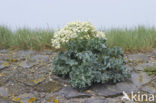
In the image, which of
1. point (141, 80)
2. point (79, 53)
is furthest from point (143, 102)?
point (79, 53)

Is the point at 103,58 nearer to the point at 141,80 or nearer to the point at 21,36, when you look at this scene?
the point at 141,80

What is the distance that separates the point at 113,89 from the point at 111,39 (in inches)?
85.7

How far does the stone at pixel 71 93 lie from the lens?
4.45 m

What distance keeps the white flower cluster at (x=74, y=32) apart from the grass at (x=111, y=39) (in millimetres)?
1231

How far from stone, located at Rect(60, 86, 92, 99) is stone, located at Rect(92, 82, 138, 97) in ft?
0.81

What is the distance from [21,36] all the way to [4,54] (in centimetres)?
77

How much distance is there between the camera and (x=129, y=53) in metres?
6.27

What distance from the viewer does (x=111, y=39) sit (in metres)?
6.50

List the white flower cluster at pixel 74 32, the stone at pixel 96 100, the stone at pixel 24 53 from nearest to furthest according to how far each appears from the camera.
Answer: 1. the stone at pixel 96 100
2. the white flower cluster at pixel 74 32
3. the stone at pixel 24 53

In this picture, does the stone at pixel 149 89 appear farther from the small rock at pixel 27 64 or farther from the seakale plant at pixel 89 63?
the small rock at pixel 27 64

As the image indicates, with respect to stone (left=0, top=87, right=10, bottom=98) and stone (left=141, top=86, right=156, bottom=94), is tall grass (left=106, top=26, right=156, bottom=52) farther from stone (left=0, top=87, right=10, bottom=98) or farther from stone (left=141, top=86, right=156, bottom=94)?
stone (left=0, top=87, right=10, bottom=98)

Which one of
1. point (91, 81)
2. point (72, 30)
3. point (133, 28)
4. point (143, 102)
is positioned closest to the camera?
point (143, 102)

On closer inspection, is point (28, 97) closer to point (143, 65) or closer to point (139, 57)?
point (143, 65)

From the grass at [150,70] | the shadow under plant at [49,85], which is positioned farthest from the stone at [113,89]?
the grass at [150,70]
